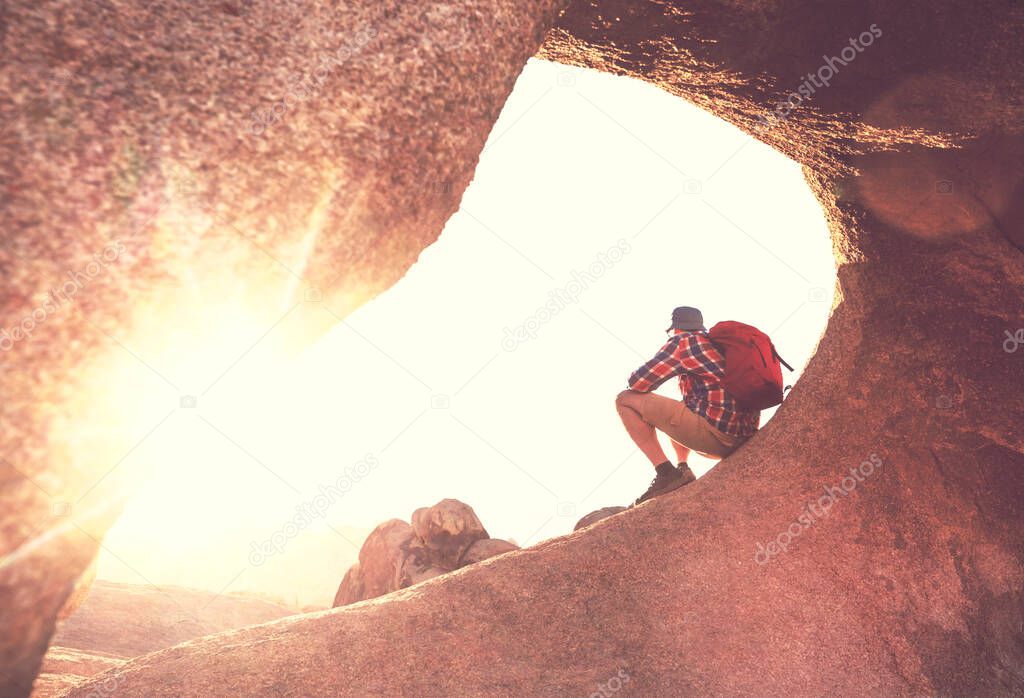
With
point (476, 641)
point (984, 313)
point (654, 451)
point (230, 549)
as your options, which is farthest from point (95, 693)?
point (230, 549)

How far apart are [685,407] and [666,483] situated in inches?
29.1

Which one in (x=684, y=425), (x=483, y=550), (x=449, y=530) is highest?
(x=684, y=425)

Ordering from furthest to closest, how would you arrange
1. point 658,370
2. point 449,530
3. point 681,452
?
point 449,530, point 681,452, point 658,370

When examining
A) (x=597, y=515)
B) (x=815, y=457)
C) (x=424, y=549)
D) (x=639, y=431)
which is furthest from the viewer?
(x=424, y=549)

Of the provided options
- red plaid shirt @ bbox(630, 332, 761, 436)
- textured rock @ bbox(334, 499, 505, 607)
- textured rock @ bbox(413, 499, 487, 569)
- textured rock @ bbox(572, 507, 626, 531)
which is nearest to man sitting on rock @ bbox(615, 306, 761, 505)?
red plaid shirt @ bbox(630, 332, 761, 436)

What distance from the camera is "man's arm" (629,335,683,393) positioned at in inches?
235

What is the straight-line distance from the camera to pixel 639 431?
6.29 m

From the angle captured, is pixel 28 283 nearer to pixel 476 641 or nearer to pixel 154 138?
pixel 154 138

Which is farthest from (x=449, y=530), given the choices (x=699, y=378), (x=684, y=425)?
(x=699, y=378)

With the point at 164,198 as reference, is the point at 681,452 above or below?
below

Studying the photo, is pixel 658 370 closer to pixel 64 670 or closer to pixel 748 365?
pixel 748 365

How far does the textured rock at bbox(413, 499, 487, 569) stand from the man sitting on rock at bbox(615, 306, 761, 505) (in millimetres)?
5247

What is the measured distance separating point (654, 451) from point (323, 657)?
10.5ft

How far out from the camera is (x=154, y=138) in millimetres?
2811
